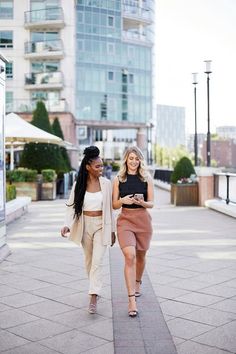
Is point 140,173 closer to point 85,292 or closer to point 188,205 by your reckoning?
point 85,292

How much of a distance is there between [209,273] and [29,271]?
8.29 feet

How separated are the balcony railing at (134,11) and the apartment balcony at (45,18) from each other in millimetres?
11118

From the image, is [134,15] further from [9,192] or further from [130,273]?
[130,273]

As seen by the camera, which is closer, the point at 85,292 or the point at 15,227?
the point at 85,292

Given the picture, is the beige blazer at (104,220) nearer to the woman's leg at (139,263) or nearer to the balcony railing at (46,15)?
the woman's leg at (139,263)

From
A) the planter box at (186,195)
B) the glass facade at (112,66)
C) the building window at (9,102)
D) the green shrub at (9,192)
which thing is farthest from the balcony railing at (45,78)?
the green shrub at (9,192)

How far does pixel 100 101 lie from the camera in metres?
62.4

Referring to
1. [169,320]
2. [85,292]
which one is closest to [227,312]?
[169,320]

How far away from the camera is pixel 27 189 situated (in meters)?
21.9

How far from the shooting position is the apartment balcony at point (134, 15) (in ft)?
191

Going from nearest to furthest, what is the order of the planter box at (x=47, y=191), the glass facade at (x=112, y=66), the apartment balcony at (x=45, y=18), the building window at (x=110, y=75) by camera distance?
1. the planter box at (x=47, y=191)
2. the apartment balcony at (x=45, y=18)
3. the glass facade at (x=112, y=66)
4. the building window at (x=110, y=75)

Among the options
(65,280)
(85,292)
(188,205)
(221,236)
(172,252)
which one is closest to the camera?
(85,292)

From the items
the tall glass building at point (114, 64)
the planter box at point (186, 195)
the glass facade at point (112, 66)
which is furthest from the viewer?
the tall glass building at point (114, 64)

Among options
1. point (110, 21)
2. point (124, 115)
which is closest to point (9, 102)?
point (110, 21)
